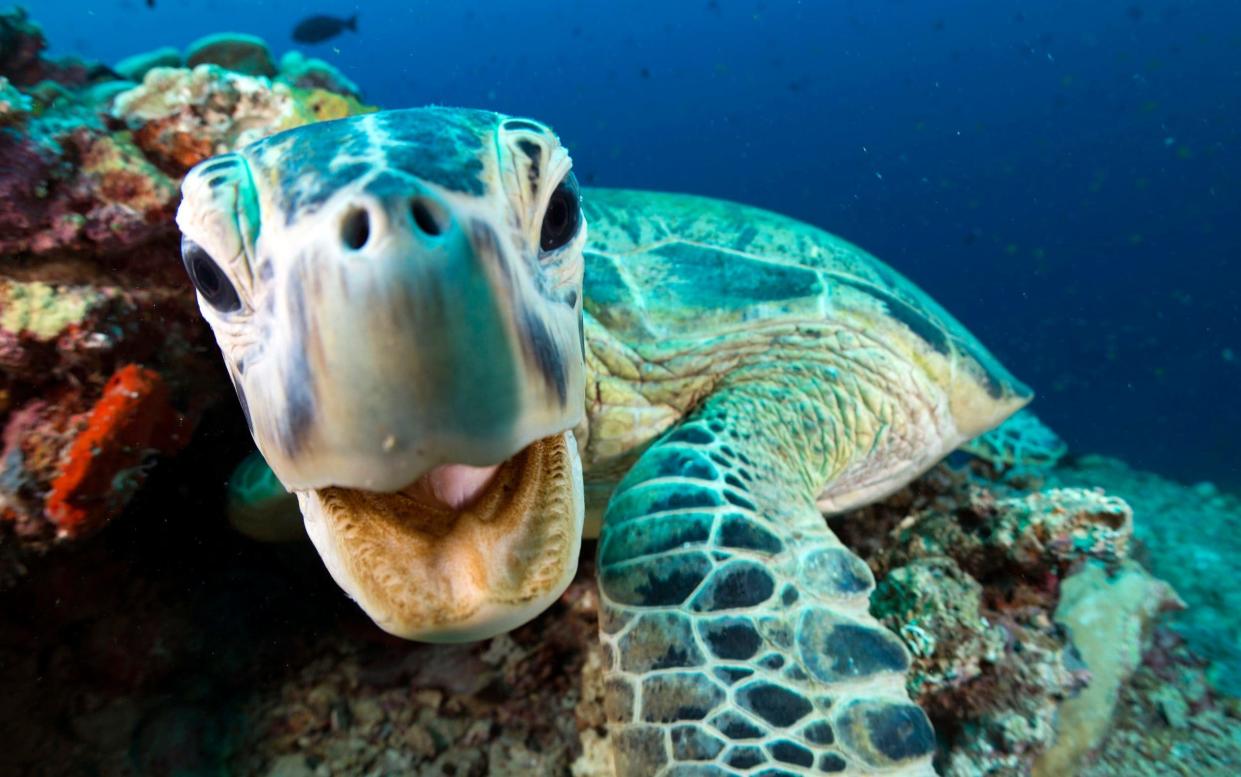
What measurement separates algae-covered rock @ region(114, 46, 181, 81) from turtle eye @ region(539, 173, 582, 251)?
3035mm

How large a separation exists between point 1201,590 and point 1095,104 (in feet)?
254

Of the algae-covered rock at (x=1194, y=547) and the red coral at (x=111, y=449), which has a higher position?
the algae-covered rock at (x=1194, y=547)

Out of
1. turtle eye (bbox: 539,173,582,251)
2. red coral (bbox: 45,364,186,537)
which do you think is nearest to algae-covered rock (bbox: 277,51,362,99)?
red coral (bbox: 45,364,186,537)

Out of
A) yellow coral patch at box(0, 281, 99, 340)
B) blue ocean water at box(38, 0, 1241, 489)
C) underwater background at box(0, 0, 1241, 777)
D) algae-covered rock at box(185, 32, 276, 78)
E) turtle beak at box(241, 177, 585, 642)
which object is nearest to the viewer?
turtle beak at box(241, 177, 585, 642)

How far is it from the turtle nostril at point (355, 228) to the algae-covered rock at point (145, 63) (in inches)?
124

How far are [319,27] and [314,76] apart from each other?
8.55m

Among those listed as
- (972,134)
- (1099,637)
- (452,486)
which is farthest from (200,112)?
(972,134)

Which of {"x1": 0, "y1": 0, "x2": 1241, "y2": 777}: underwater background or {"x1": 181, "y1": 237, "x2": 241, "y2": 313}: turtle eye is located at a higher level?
{"x1": 181, "y1": 237, "x2": 241, "y2": 313}: turtle eye

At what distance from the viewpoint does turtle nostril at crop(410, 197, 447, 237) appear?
0.80 metres

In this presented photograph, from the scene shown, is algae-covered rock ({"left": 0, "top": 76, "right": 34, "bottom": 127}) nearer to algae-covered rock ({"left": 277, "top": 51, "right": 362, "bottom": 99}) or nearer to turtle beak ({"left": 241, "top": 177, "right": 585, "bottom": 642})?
algae-covered rock ({"left": 277, "top": 51, "right": 362, "bottom": 99})

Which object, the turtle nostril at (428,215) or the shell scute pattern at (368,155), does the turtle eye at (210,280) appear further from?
the turtle nostril at (428,215)

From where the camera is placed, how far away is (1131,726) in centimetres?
200

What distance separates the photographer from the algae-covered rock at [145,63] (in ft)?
10.00

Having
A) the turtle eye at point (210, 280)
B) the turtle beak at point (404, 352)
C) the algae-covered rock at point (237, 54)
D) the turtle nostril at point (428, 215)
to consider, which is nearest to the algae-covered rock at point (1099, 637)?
the turtle beak at point (404, 352)
